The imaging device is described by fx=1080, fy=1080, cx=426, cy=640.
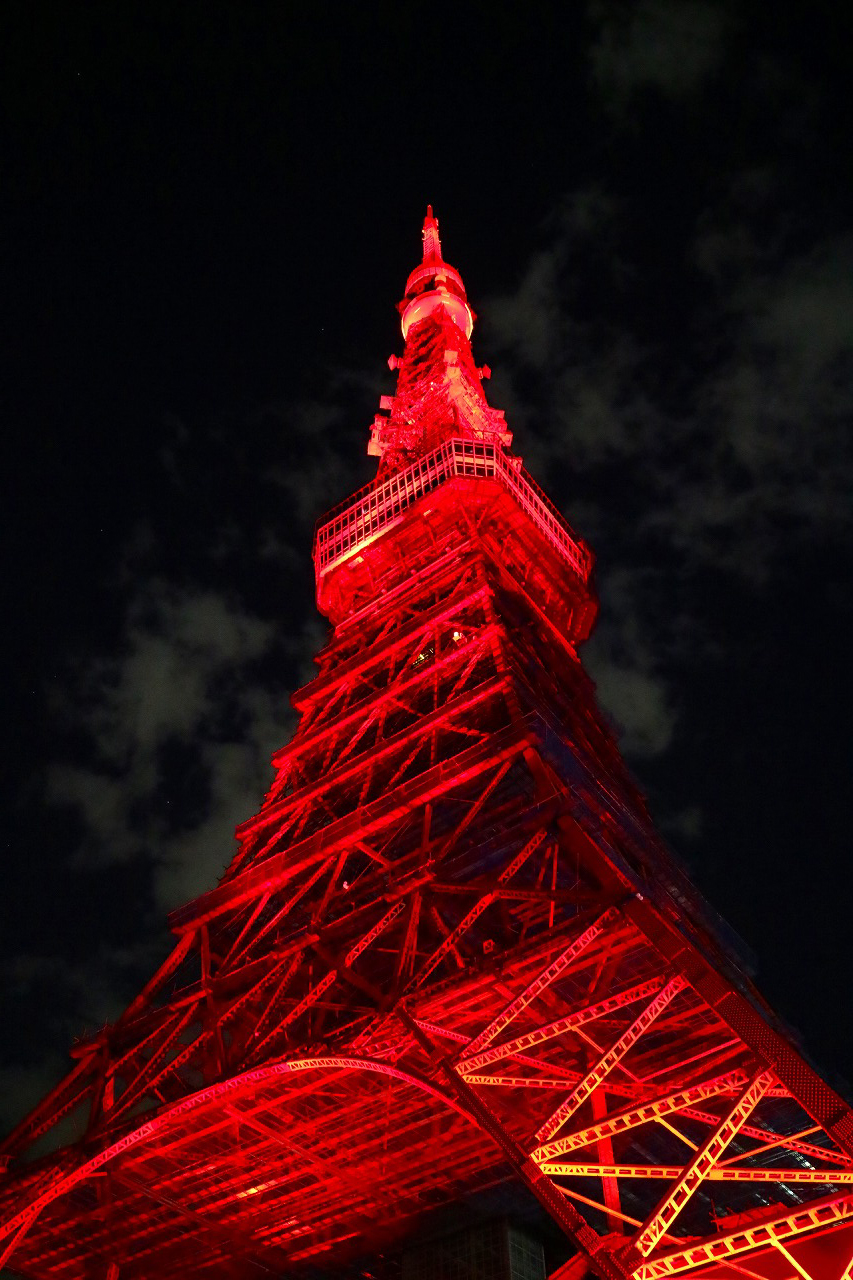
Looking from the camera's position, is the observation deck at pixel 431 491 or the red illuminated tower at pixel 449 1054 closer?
the red illuminated tower at pixel 449 1054

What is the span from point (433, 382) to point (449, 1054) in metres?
41.1

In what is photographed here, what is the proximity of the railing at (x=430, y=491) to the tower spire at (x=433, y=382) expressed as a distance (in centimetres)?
191

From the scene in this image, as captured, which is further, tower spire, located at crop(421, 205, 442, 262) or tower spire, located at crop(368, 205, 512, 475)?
tower spire, located at crop(421, 205, 442, 262)

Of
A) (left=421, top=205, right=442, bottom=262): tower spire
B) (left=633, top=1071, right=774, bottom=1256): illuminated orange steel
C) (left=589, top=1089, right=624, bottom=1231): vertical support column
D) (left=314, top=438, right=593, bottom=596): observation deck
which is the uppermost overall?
(left=421, top=205, right=442, bottom=262): tower spire

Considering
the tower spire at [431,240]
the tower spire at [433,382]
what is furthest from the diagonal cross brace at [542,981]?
the tower spire at [431,240]

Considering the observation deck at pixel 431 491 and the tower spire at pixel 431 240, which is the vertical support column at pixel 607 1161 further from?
the tower spire at pixel 431 240

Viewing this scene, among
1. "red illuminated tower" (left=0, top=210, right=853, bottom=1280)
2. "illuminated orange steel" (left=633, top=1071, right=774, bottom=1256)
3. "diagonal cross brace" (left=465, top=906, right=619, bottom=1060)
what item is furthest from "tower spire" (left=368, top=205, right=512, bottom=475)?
"illuminated orange steel" (left=633, top=1071, right=774, bottom=1256)

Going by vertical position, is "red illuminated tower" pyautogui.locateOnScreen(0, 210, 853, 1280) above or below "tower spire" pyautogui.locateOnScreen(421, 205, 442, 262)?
below

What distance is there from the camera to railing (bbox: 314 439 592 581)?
135ft

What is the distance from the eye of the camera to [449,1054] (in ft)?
48.2

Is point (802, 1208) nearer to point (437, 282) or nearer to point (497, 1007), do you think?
point (497, 1007)

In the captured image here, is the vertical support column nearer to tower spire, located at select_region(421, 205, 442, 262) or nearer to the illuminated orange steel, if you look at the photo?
the illuminated orange steel

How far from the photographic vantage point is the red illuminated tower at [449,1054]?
1440 cm

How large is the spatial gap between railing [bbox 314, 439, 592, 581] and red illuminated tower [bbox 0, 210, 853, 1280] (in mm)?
11053
